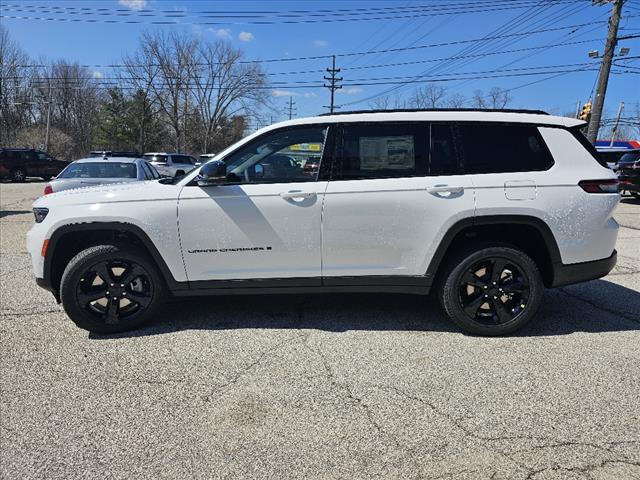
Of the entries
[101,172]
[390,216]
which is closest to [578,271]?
[390,216]

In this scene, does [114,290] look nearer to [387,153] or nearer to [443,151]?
[387,153]

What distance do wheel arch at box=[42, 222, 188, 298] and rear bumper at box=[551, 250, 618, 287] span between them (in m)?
3.26

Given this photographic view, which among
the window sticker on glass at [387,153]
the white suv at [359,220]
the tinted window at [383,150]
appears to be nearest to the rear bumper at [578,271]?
the white suv at [359,220]

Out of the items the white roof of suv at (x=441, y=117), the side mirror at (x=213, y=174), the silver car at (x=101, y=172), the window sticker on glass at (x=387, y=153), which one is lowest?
the silver car at (x=101, y=172)

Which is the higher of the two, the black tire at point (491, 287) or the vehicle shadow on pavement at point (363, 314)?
the black tire at point (491, 287)

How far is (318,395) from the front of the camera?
2.91 metres

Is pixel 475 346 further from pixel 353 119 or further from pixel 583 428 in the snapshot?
pixel 353 119

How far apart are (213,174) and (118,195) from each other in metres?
0.90

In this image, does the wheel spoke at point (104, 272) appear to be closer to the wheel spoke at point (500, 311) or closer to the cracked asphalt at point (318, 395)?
the cracked asphalt at point (318, 395)

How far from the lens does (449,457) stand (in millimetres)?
2332

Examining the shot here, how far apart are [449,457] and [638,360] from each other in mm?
2127

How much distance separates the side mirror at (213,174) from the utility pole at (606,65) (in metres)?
20.2

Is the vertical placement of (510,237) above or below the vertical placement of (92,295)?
above

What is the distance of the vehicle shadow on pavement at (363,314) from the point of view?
403 cm
